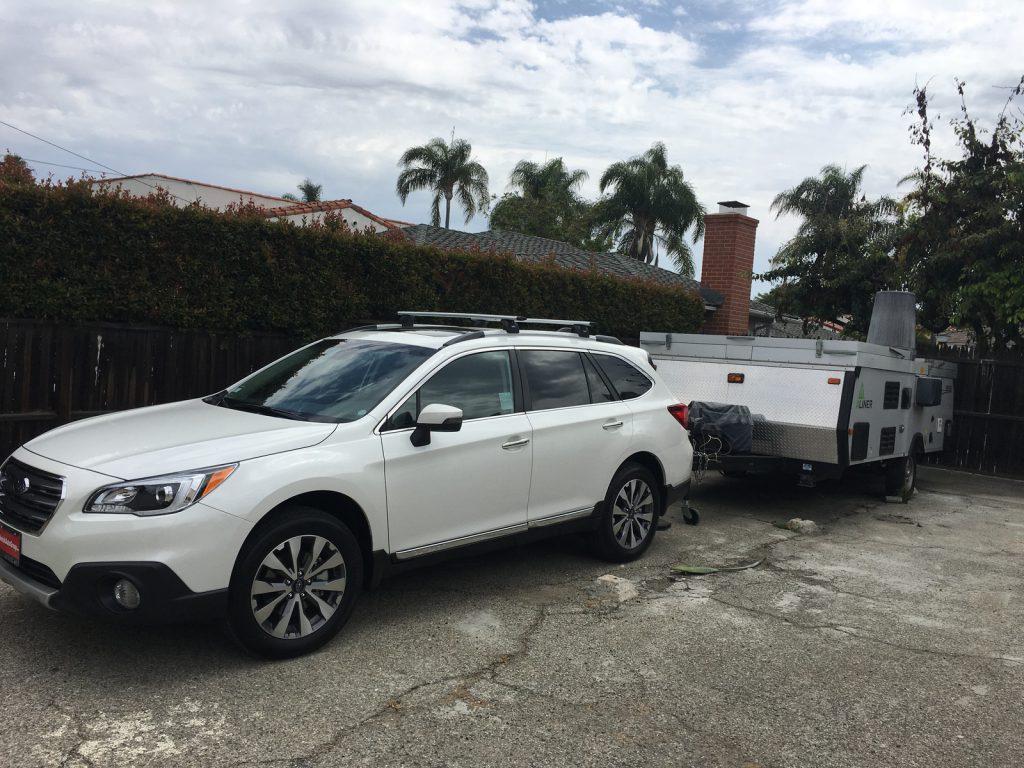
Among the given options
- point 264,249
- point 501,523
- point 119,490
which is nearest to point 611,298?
point 264,249

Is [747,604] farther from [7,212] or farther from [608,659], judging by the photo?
[7,212]

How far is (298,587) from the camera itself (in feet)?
Answer: 14.0

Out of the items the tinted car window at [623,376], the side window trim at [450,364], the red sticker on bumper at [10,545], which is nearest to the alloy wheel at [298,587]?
the side window trim at [450,364]

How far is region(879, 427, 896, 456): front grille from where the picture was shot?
30.3 ft

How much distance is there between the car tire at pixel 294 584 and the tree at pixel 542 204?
39.8 metres

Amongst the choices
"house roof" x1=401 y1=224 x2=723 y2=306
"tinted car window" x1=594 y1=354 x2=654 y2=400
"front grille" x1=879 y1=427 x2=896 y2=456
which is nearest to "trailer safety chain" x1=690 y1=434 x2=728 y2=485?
"tinted car window" x1=594 y1=354 x2=654 y2=400

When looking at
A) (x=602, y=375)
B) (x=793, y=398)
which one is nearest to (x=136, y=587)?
(x=602, y=375)

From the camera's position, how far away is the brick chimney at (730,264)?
1878 cm

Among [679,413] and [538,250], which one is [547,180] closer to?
[538,250]

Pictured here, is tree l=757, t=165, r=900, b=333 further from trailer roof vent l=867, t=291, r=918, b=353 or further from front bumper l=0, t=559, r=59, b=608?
front bumper l=0, t=559, r=59, b=608

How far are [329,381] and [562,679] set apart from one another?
2.28 m

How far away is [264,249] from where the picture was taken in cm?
900

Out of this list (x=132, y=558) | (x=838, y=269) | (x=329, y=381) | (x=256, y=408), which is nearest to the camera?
(x=132, y=558)

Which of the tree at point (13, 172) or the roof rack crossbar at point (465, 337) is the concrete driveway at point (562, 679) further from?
the tree at point (13, 172)
